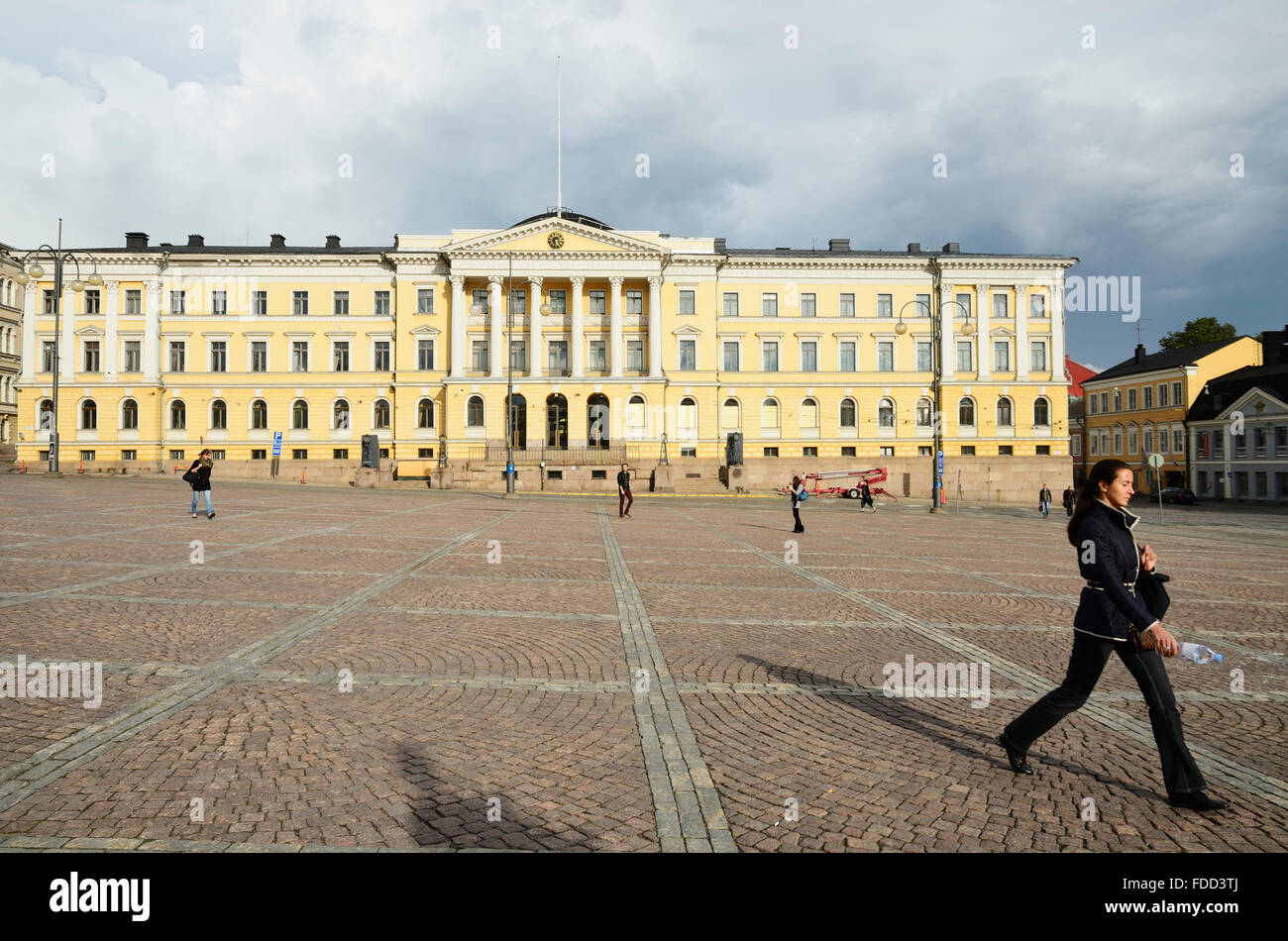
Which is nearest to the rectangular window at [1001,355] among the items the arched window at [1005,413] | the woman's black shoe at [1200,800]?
the arched window at [1005,413]

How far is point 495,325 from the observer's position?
168 feet

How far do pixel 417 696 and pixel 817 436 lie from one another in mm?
51495

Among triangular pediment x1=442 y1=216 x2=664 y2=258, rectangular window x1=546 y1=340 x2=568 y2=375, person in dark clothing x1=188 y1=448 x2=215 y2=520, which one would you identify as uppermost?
triangular pediment x1=442 y1=216 x2=664 y2=258

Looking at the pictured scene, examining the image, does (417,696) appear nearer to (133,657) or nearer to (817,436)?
(133,657)

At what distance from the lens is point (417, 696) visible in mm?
5461

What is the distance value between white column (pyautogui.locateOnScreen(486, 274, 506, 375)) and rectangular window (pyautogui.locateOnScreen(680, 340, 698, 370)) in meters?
13.2

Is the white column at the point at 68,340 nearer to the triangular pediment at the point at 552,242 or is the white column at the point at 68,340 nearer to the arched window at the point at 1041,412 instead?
the triangular pediment at the point at 552,242

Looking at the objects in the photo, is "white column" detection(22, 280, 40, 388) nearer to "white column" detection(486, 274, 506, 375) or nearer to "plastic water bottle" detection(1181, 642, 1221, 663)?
"white column" detection(486, 274, 506, 375)

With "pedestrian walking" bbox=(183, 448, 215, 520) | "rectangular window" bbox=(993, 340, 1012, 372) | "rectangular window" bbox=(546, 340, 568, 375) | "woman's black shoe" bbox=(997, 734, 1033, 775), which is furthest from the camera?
"rectangular window" bbox=(993, 340, 1012, 372)

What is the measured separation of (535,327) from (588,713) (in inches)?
1899

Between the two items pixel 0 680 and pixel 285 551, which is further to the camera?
pixel 285 551

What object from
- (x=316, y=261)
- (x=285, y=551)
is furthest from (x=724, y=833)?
(x=316, y=261)

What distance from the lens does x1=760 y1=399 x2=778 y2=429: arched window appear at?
54.4m

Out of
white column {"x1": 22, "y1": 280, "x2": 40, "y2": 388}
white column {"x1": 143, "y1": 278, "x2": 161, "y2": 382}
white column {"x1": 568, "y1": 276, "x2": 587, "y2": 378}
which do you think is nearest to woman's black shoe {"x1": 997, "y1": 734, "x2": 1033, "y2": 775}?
white column {"x1": 568, "y1": 276, "x2": 587, "y2": 378}
